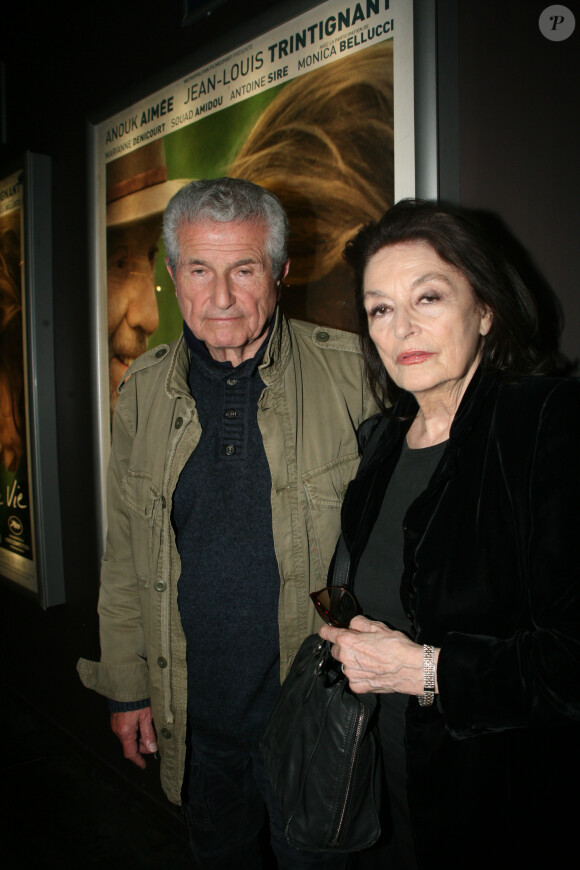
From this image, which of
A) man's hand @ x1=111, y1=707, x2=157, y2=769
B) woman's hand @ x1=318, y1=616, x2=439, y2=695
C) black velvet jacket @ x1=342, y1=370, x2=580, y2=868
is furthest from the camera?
man's hand @ x1=111, y1=707, x2=157, y2=769

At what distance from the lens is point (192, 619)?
1.59 metres

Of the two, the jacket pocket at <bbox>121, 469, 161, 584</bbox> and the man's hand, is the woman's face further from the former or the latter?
the man's hand

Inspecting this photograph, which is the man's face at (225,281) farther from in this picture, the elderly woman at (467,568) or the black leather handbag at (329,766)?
the black leather handbag at (329,766)

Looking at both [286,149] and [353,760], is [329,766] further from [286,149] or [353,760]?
[286,149]

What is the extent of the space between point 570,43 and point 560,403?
3.24ft

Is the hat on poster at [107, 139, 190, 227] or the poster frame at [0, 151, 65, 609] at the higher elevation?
the hat on poster at [107, 139, 190, 227]

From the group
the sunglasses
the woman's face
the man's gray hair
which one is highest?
the man's gray hair

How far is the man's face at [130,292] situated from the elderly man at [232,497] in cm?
75

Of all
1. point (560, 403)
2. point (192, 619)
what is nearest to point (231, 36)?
point (560, 403)

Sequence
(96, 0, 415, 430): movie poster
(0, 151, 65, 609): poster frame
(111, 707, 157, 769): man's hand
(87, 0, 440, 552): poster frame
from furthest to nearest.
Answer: (0, 151, 65, 609): poster frame < (111, 707, 157, 769): man's hand < (96, 0, 415, 430): movie poster < (87, 0, 440, 552): poster frame

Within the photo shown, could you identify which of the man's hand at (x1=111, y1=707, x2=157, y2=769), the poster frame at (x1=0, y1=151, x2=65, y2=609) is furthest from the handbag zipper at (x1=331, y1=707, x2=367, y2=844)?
the poster frame at (x1=0, y1=151, x2=65, y2=609)

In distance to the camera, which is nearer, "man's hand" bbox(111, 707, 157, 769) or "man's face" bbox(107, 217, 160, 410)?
"man's hand" bbox(111, 707, 157, 769)

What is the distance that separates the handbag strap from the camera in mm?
1337

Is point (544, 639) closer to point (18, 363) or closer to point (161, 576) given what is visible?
point (161, 576)
